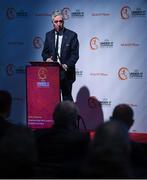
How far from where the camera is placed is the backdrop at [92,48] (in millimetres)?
7910

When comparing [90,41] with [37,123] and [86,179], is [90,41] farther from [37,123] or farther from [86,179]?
[86,179]

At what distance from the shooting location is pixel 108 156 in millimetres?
2834

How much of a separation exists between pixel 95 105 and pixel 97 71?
0.55m

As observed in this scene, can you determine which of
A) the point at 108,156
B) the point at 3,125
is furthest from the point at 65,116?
the point at 108,156

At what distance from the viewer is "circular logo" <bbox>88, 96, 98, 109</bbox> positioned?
8211 millimetres

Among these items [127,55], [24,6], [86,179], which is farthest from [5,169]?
[24,6]

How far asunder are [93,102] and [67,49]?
1137 millimetres

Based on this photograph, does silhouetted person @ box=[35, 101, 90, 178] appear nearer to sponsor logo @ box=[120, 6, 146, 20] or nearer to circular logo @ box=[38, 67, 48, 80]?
circular logo @ box=[38, 67, 48, 80]

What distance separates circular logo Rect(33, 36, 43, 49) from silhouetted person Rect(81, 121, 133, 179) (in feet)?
18.5

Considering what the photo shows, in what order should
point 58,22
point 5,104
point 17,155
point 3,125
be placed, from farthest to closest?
point 58,22
point 5,104
point 3,125
point 17,155

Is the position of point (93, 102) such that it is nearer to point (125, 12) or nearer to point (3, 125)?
point (125, 12)

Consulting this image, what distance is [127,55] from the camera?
26.1ft

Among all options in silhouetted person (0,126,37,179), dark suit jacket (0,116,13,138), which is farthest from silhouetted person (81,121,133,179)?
dark suit jacket (0,116,13,138)

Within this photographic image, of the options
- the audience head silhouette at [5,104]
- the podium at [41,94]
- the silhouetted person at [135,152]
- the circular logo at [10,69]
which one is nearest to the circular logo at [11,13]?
the circular logo at [10,69]
